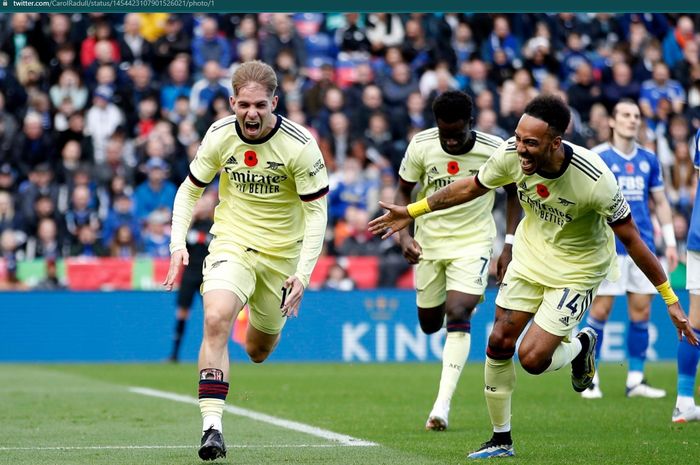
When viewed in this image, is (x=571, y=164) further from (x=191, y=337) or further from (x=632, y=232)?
(x=191, y=337)

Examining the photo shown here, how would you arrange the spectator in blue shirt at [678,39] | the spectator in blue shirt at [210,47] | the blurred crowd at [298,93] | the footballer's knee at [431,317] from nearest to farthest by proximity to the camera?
the footballer's knee at [431,317], the blurred crowd at [298,93], the spectator in blue shirt at [210,47], the spectator in blue shirt at [678,39]

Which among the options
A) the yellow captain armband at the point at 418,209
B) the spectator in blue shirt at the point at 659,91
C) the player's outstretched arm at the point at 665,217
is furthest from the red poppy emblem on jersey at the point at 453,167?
the spectator in blue shirt at the point at 659,91

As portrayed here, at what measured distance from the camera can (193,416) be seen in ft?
35.1

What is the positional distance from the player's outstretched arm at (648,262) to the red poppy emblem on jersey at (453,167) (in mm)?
2829

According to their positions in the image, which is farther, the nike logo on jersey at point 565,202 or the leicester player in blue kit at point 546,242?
the nike logo on jersey at point 565,202

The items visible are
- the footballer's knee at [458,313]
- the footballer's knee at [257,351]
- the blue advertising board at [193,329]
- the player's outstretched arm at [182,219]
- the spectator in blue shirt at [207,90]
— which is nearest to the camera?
the player's outstretched arm at [182,219]

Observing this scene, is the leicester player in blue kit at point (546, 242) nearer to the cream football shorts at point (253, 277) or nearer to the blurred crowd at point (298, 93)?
the cream football shorts at point (253, 277)

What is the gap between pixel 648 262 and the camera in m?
7.46

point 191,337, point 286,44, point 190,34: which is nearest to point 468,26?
point 286,44

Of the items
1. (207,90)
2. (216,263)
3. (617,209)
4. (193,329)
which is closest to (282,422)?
(216,263)

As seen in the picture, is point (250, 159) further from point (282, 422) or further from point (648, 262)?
point (282, 422)

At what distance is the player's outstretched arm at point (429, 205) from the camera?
294 inches

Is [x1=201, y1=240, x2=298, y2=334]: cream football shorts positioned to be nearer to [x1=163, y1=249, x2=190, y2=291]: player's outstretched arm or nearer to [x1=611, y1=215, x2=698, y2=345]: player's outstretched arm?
[x1=163, y1=249, x2=190, y2=291]: player's outstretched arm

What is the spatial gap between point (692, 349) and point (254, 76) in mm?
4792
